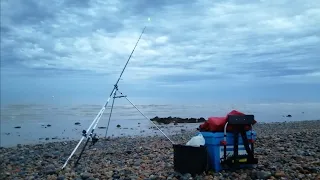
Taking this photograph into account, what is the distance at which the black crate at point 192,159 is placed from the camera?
602 centimetres

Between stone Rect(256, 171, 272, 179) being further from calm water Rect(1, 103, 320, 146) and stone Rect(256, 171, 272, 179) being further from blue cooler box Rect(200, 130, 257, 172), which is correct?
calm water Rect(1, 103, 320, 146)

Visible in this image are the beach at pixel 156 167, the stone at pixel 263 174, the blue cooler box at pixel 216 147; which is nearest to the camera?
the stone at pixel 263 174

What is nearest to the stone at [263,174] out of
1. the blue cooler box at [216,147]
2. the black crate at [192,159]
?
the blue cooler box at [216,147]

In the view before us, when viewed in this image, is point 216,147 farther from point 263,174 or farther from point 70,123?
point 70,123

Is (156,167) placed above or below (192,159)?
below

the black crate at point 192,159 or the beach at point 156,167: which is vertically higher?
the black crate at point 192,159

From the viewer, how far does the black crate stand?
6016 mm

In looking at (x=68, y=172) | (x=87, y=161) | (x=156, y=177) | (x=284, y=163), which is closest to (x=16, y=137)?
(x=87, y=161)

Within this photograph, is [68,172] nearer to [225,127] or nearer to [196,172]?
[196,172]

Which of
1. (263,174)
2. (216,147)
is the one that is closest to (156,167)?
(216,147)

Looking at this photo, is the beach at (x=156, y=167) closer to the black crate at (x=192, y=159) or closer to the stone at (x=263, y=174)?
the stone at (x=263, y=174)

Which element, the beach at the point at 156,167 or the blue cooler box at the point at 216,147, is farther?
the blue cooler box at the point at 216,147

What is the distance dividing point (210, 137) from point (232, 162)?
24.1 inches

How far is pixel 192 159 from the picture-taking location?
240 inches
